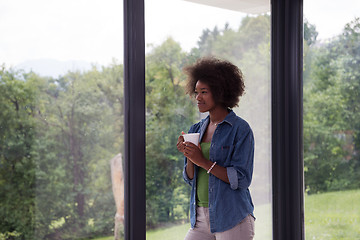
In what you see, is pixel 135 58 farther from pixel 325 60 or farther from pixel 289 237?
pixel 289 237

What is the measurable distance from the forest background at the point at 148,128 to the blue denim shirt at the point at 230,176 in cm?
46

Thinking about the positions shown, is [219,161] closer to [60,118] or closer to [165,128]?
[165,128]

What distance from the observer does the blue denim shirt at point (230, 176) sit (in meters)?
2.00

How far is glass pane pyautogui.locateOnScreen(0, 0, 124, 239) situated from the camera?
194 centimetres

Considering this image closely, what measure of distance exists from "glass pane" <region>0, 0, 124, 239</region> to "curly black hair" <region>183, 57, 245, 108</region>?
0.44 metres

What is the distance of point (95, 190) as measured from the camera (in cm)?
218

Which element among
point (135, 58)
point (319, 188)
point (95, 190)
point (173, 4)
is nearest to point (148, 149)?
point (95, 190)

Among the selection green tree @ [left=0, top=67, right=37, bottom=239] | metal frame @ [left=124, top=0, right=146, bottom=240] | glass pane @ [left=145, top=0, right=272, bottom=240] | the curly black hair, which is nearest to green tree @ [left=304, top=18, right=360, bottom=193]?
glass pane @ [left=145, top=0, right=272, bottom=240]

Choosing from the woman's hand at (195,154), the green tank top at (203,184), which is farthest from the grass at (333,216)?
the woman's hand at (195,154)

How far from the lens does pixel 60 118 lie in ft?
6.86

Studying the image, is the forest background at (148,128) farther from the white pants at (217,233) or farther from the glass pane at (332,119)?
the white pants at (217,233)

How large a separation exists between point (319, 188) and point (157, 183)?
4.05 ft

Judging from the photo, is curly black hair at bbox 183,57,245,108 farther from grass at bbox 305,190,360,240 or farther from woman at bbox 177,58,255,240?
grass at bbox 305,190,360,240

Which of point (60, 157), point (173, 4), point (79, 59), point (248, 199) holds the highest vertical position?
point (173, 4)
